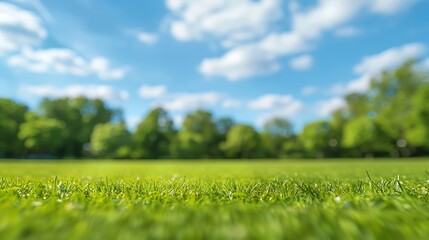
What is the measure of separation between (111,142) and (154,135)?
1147cm

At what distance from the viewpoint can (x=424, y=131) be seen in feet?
124

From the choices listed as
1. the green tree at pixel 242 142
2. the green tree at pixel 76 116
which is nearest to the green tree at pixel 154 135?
the green tree at pixel 76 116

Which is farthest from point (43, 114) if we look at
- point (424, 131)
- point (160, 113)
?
point (424, 131)

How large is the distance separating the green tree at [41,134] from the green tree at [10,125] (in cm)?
154

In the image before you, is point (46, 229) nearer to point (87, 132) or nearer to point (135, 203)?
point (135, 203)

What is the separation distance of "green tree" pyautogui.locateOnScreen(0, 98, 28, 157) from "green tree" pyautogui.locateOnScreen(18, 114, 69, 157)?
5.07ft

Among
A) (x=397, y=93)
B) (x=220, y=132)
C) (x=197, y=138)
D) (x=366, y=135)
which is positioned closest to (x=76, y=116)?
(x=197, y=138)

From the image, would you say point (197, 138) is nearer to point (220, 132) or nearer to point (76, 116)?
point (220, 132)

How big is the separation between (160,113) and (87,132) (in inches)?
736

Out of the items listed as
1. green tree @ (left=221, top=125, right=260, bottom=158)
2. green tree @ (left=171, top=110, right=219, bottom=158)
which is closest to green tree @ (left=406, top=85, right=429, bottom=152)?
green tree @ (left=221, top=125, right=260, bottom=158)

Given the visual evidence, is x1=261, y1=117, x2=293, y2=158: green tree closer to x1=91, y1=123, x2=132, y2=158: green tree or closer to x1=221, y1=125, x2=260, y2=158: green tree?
x1=221, y1=125, x2=260, y2=158: green tree

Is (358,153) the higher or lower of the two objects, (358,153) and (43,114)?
the lower

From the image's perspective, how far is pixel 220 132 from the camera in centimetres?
7719

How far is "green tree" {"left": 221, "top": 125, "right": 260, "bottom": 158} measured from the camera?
6762 centimetres
